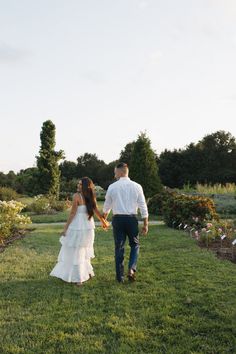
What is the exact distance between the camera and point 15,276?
7387 millimetres

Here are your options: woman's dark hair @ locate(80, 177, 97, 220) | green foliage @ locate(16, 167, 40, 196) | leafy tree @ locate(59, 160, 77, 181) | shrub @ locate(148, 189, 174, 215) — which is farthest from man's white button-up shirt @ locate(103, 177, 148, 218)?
leafy tree @ locate(59, 160, 77, 181)

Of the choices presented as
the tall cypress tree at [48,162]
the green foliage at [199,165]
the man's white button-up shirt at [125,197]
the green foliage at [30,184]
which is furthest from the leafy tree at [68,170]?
the man's white button-up shirt at [125,197]

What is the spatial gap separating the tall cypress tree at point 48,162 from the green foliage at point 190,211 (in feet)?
57.4

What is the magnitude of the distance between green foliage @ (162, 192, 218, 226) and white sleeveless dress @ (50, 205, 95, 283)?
6.63 m

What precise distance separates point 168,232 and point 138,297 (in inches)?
300

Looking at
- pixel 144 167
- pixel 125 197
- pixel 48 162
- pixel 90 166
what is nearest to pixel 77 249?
pixel 125 197

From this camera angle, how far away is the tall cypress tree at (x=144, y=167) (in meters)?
23.8

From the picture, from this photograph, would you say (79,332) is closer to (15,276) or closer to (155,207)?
(15,276)

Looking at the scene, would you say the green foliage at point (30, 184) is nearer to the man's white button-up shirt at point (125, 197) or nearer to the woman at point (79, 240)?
the woman at point (79, 240)

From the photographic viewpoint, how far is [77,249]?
707 cm

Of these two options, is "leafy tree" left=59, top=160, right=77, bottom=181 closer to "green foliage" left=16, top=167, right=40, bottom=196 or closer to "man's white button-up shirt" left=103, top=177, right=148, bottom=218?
"green foliage" left=16, top=167, right=40, bottom=196

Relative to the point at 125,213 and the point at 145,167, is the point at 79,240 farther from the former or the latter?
the point at 145,167

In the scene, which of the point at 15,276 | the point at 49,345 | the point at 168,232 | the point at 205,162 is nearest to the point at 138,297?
the point at 49,345

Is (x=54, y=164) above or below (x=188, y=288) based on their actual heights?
above
